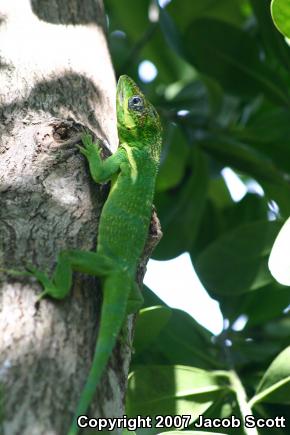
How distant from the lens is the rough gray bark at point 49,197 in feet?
5.79

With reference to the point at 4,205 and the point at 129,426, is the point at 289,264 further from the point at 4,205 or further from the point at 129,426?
the point at 4,205

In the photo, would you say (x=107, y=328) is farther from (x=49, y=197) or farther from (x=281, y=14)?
(x=281, y=14)

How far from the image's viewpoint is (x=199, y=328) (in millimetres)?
3373

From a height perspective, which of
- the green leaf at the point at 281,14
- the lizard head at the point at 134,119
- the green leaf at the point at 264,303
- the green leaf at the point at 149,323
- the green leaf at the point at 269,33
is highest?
the green leaf at the point at 269,33

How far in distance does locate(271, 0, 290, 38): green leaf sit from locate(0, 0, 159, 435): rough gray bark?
74 cm

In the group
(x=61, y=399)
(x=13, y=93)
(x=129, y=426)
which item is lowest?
(x=61, y=399)

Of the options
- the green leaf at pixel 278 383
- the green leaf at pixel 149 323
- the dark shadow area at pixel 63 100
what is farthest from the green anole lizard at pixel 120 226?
the green leaf at pixel 278 383

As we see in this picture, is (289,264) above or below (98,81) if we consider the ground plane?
below

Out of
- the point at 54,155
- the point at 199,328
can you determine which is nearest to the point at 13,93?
the point at 54,155

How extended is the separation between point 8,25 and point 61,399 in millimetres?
1740

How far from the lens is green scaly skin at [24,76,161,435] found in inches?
77.6

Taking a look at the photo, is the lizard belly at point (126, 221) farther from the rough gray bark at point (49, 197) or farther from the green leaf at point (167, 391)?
the green leaf at point (167, 391)

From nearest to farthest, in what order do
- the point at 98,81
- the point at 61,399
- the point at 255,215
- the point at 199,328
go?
the point at 61,399 → the point at 98,81 → the point at 199,328 → the point at 255,215

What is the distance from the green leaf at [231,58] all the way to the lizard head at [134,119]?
19.9 inches
